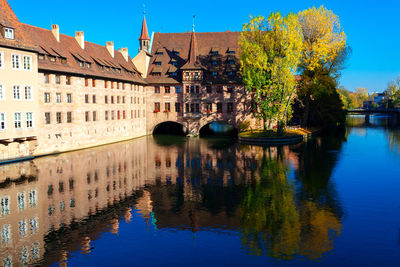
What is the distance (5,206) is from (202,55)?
55.0m

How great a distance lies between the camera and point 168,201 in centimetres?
2450

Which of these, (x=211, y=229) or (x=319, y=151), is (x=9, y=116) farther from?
(x=319, y=151)

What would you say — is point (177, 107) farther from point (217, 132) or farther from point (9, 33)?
point (9, 33)

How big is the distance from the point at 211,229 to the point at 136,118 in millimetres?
49706

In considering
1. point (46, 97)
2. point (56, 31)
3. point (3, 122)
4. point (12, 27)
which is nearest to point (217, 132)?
point (56, 31)

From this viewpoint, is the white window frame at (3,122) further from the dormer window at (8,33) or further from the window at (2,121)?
the dormer window at (8,33)

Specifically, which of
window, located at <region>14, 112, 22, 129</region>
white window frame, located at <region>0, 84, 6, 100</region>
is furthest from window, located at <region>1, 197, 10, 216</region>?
white window frame, located at <region>0, 84, 6, 100</region>

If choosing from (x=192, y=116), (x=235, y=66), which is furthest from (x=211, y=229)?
(x=235, y=66)

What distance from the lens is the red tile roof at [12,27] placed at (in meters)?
37.1

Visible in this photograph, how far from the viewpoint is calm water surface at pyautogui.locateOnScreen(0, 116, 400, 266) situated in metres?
16.2

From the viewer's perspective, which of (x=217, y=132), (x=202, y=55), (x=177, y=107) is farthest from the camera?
(x=217, y=132)

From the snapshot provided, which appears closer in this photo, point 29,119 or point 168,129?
point 29,119

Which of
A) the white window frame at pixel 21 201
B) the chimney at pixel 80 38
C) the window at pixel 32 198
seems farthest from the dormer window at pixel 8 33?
the white window frame at pixel 21 201

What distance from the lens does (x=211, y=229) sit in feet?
63.2
